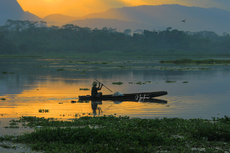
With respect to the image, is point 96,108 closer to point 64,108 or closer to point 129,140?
point 64,108

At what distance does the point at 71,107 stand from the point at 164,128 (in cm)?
1031

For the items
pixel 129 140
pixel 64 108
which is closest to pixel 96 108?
pixel 64 108

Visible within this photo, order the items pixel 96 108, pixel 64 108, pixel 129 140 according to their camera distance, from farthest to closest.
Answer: pixel 96 108 < pixel 64 108 < pixel 129 140

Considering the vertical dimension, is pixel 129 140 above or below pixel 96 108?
below

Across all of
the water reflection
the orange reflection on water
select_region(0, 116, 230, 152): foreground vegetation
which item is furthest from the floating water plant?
the water reflection

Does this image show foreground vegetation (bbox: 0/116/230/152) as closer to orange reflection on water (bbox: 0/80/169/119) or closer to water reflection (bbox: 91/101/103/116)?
orange reflection on water (bbox: 0/80/169/119)

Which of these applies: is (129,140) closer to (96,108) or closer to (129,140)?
(129,140)

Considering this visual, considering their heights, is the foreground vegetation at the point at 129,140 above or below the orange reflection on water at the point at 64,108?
below

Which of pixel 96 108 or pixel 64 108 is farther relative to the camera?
pixel 96 108

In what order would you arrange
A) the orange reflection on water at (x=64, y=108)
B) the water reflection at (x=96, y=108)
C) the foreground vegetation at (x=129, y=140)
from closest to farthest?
1. the foreground vegetation at (x=129, y=140)
2. the orange reflection on water at (x=64, y=108)
3. the water reflection at (x=96, y=108)

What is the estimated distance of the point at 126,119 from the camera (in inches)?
743

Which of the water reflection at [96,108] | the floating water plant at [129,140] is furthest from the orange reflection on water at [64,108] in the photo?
the floating water plant at [129,140]

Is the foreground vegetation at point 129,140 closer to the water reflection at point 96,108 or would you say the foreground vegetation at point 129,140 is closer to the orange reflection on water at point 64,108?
the orange reflection on water at point 64,108

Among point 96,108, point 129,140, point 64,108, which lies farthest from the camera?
point 96,108
